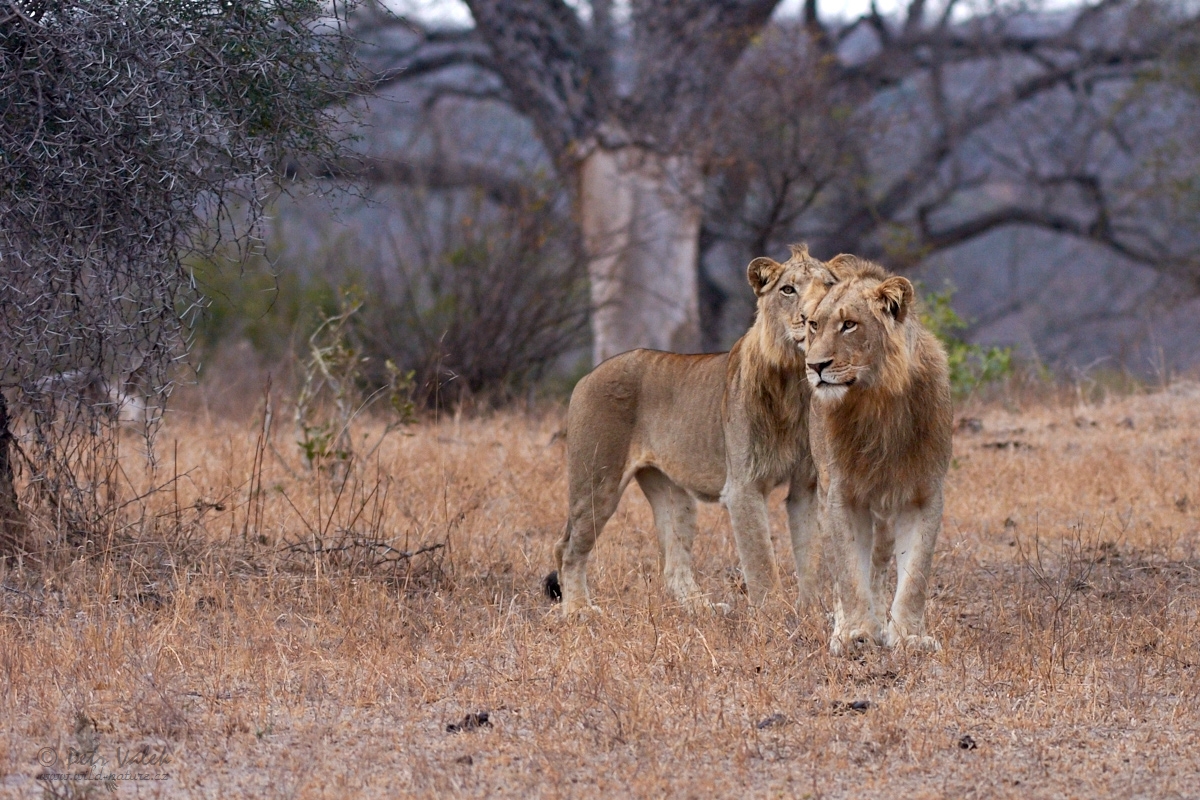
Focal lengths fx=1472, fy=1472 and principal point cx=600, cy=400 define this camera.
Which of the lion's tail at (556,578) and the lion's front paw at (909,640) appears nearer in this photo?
the lion's front paw at (909,640)

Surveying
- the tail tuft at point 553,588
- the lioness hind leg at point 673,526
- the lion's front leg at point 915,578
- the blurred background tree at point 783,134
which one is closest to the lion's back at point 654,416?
the lioness hind leg at point 673,526

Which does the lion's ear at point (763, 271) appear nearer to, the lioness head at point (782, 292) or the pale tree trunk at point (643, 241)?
the lioness head at point (782, 292)

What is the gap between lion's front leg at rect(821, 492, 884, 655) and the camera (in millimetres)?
4930

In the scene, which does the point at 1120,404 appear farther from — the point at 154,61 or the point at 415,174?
the point at 415,174

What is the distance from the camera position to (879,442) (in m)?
4.89

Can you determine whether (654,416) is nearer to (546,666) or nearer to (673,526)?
(673,526)

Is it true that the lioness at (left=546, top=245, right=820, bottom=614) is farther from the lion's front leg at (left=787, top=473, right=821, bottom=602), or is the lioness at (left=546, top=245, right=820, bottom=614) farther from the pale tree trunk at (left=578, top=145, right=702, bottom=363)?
the pale tree trunk at (left=578, top=145, right=702, bottom=363)

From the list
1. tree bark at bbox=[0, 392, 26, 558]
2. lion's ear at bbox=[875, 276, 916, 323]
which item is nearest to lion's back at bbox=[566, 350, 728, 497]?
lion's ear at bbox=[875, 276, 916, 323]

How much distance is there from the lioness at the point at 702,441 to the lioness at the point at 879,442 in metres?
0.31

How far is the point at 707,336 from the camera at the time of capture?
1947 cm

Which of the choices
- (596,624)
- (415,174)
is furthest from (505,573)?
(415,174)

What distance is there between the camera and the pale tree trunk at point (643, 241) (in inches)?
578

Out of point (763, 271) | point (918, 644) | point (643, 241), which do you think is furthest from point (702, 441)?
point (643, 241)

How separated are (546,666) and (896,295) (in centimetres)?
166
